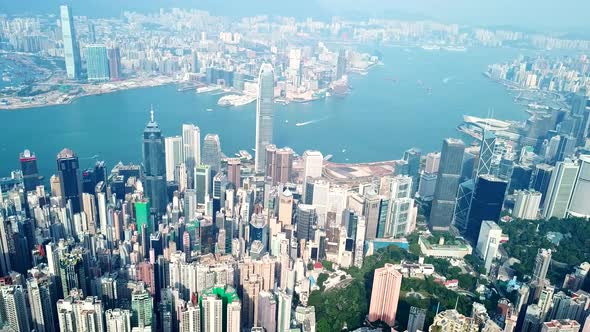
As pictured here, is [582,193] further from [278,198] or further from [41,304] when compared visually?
[41,304]

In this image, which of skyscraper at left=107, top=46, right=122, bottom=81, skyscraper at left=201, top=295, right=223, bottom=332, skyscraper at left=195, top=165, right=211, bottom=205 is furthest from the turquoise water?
skyscraper at left=201, top=295, right=223, bottom=332

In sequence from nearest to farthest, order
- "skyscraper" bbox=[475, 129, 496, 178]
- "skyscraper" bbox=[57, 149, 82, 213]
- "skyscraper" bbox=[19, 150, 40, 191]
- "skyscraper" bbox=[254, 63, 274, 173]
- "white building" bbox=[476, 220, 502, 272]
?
1. "white building" bbox=[476, 220, 502, 272]
2. "skyscraper" bbox=[57, 149, 82, 213]
3. "skyscraper" bbox=[19, 150, 40, 191]
4. "skyscraper" bbox=[475, 129, 496, 178]
5. "skyscraper" bbox=[254, 63, 274, 173]

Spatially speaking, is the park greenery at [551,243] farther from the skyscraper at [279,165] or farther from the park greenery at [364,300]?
the skyscraper at [279,165]

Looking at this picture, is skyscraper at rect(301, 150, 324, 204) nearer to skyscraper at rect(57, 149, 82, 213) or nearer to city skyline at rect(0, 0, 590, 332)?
city skyline at rect(0, 0, 590, 332)

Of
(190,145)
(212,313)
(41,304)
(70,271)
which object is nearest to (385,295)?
(212,313)

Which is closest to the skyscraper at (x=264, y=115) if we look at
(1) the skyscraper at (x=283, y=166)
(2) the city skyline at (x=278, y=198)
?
(2) the city skyline at (x=278, y=198)

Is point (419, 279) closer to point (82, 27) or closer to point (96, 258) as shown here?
point (96, 258)
